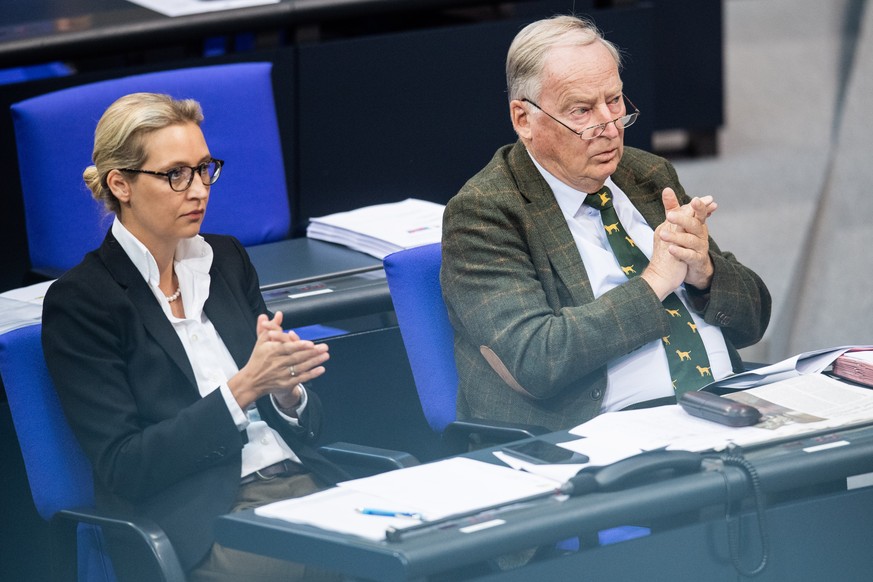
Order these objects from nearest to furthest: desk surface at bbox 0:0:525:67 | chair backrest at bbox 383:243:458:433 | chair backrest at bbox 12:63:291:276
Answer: chair backrest at bbox 383:243:458:433
chair backrest at bbox 12:63:291:276
desk surface at bbox 0:0:525:67

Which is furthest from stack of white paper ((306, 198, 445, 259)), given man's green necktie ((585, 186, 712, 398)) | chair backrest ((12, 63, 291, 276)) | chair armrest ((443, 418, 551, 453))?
chair armrest ((443, 418, 551, 453))

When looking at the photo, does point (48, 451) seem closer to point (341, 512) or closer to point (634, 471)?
point (341, 512)

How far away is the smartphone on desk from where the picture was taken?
6.10 ft

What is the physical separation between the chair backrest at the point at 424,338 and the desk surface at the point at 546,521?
0.76 m

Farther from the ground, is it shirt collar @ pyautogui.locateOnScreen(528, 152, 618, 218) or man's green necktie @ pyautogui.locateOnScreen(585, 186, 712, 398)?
shirt collar @ pyautogui.locateOnScreen(528, 152, 618, 218)

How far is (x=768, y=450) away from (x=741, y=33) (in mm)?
8101

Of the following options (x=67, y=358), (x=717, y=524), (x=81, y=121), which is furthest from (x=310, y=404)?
(x=81, y=121)

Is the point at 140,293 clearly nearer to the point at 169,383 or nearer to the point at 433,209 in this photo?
the point at 169,383

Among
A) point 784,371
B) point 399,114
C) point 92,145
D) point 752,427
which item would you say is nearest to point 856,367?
point 784,371

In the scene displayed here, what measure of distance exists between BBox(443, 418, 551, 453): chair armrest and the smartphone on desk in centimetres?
29

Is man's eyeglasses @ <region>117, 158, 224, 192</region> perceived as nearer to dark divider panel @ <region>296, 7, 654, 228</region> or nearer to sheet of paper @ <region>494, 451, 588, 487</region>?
sheet of paper @ <region>494, 451, 588, 487</region>

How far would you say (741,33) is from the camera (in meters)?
9.52

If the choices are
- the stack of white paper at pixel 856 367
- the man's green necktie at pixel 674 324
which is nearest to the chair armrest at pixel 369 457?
the man's green necktie at pixel 674 324

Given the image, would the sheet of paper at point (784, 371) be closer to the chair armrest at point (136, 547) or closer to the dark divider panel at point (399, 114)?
the chair armrest at point (136, 547)
